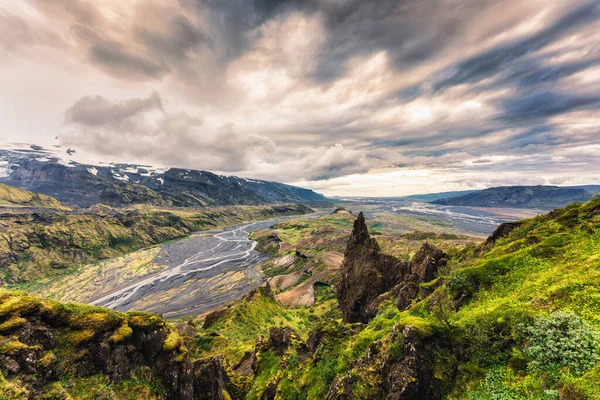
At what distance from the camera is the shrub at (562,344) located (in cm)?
1355

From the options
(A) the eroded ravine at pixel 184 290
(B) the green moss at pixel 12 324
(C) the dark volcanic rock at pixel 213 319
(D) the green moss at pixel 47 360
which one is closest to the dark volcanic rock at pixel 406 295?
(D) the green moss at pixel 47 360

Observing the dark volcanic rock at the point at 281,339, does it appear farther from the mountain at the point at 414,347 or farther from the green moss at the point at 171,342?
the green moss at the point at 171,342

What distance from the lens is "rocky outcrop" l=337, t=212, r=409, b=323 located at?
203 ft

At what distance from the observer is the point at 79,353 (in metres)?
21.0

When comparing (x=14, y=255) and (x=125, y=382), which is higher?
(x=125, y=382)

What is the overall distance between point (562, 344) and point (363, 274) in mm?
50906

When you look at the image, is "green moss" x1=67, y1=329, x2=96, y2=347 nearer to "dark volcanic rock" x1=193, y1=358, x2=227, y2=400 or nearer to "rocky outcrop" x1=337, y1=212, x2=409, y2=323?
"dark volcanic rock" x1=193, y1=358, x2=227, y2=400

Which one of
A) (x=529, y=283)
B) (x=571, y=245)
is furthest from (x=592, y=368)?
(x=571, y=245)

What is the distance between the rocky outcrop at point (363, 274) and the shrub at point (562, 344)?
4528cm

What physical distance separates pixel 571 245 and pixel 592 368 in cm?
1899

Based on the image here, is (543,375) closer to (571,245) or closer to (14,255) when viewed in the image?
(571,245)

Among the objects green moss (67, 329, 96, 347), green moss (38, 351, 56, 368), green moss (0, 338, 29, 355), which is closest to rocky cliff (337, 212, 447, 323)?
green moss (67, 329, 96, 347)

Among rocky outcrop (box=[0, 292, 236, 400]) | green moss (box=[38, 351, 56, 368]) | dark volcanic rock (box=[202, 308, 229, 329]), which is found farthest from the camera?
dark volcanic rock (box=[202, 308, 229, 329])

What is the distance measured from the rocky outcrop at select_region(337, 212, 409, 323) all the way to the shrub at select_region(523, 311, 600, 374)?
45.3 m
